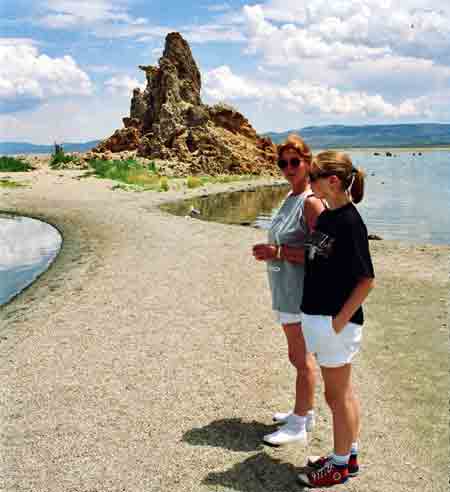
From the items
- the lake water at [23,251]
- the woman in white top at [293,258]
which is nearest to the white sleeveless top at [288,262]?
the woman in white top at [293,258]

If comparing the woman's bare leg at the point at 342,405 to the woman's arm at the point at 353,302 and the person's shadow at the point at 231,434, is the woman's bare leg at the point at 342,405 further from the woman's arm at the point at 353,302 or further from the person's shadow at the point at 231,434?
the person's shadow at the point at 231,434

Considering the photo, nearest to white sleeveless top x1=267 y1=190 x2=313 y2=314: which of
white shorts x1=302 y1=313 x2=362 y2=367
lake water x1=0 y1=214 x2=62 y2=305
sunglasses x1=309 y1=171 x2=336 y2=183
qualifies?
sunglasses x1=309 y1=171 x2=336 y2=183

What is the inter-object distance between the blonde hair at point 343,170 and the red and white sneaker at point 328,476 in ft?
6.17

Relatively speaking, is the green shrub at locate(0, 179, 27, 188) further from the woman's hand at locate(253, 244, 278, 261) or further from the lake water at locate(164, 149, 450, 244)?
the woman's hand at locate(253, 244, 278, 261)

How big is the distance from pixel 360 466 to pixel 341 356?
3.82 ft

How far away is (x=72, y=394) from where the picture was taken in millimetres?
5645

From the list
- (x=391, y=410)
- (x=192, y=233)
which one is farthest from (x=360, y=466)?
(x=192, y=233)

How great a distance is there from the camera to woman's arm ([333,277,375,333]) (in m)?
3.56

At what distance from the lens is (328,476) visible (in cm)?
399

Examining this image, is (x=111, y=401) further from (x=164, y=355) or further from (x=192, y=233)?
(x=192, y=233)

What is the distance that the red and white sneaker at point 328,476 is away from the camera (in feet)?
13.1

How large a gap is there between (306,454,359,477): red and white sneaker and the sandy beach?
2.4 inches

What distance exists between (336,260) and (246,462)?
1814mm

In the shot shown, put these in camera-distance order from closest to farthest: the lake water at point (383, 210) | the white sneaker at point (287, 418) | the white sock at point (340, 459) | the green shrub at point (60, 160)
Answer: the white sock at point (340, 459) < the white sneaker at point (287, 418) < the lake water at point (383, 210) < the green shrub at point (60, 160)
